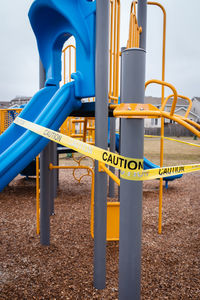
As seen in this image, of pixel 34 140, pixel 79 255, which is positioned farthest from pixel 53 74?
pixel 79 255

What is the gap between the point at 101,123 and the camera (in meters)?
2.19

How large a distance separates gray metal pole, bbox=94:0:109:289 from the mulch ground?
0.31 m

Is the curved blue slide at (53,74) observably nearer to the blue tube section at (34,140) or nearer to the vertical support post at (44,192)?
the blue tube section at (34,140)

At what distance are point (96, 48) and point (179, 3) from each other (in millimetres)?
4994

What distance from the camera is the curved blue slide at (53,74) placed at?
2.15 meters

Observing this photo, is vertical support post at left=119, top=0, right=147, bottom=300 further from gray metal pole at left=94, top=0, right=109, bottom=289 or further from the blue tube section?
the blue tube section

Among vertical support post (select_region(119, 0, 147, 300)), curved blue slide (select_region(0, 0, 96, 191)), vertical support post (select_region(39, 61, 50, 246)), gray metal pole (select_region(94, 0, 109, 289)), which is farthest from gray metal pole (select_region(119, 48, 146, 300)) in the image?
vertical support post (select_region(39, 61, 50, 246))

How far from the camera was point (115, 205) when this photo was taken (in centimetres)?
332

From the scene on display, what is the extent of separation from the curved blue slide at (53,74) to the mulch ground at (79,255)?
1.20 m

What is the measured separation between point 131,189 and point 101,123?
0.93 m

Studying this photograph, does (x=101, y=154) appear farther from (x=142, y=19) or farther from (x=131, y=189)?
(x=142, y=19)

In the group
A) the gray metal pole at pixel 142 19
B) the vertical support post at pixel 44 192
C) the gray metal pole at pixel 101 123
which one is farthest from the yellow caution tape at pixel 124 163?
the gray metal pole at pixel 142 19

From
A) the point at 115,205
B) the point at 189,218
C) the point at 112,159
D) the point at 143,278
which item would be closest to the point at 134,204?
the point at 112,159

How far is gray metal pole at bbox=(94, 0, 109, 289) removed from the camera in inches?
83.7
